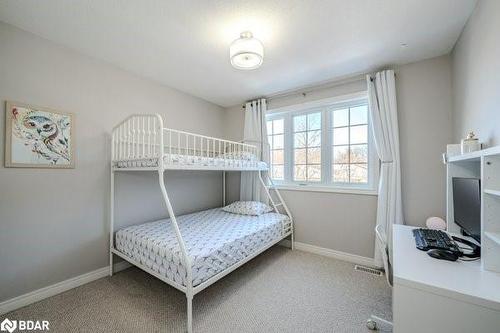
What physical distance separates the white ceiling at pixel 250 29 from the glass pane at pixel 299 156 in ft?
3.76

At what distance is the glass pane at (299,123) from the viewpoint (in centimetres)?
326


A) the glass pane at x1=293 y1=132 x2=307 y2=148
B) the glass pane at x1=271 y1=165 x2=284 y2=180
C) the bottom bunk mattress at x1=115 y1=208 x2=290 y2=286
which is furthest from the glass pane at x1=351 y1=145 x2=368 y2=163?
the bottom bunk mattress at x1=115 y1=208 x2=290 y2=286

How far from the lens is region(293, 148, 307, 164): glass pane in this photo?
3234mm

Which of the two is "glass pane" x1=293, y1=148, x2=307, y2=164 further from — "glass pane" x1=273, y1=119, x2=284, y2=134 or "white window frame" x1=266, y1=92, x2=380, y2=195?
"glass pane" x1=273, y1=119, x2=284, y2=134

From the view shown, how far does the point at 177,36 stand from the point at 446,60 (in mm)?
2762

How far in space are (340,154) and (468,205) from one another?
5.24 feet

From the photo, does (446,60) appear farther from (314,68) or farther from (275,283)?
(275,283)

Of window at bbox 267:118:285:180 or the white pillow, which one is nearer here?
the white pillow

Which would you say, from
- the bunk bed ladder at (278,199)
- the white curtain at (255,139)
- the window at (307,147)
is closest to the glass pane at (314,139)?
the window at (307,147)

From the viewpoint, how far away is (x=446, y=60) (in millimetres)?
2211

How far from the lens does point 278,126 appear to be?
138 inches

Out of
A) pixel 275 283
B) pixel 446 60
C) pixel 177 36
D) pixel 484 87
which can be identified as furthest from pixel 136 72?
pixel 446 60

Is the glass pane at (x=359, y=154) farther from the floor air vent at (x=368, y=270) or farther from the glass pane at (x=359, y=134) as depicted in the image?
the floor air vent at (x=368, y=270)

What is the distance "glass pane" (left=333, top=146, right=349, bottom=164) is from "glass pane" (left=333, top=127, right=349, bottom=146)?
70mm
